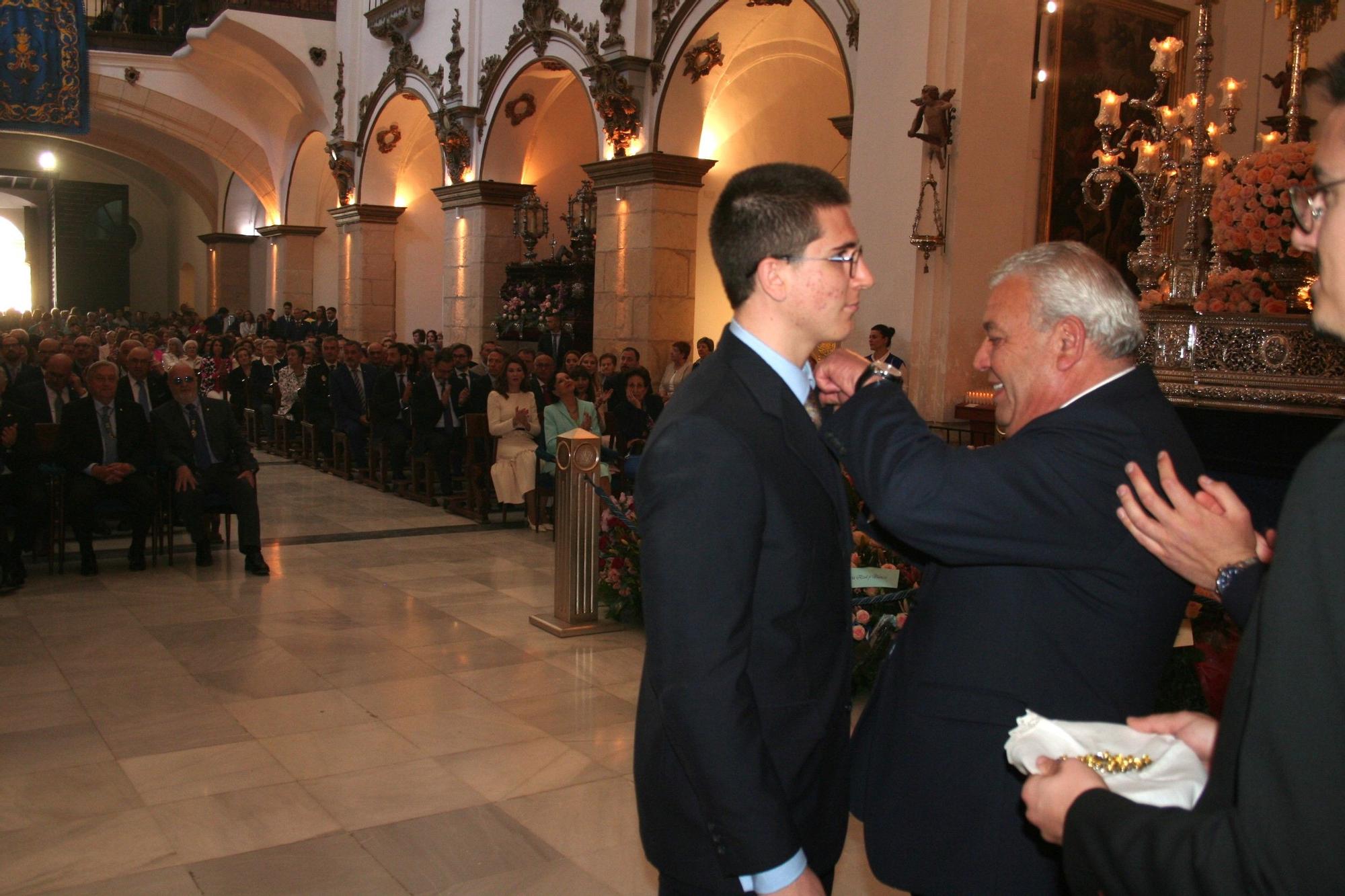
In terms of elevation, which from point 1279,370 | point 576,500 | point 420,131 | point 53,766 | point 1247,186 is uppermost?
point 420,131

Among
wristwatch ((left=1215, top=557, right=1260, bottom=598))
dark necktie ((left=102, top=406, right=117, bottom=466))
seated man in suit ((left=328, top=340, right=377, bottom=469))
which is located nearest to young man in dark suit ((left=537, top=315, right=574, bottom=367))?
seated man in suit ((left=328, top=340, right=377, bottom=469))

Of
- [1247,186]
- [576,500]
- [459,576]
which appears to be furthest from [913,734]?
[459,576]

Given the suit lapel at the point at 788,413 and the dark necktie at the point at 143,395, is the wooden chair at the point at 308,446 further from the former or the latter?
the suit lapel at the point at 788,413

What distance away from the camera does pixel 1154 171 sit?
4828mm

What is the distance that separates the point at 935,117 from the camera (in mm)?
8547

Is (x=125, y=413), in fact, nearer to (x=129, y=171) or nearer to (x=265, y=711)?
(x=265, y=711)

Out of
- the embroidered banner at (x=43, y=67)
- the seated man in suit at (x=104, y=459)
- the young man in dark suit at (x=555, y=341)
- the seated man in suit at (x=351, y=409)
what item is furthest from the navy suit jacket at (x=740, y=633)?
the embroidered banner at (x=43, y=67)

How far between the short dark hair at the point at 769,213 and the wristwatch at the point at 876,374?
0.23 meters

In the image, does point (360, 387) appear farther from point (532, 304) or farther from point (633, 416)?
point (633, 416)

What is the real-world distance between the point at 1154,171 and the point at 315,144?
19.7 metres

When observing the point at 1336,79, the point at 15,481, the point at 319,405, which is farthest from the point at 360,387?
the point at 1336,79

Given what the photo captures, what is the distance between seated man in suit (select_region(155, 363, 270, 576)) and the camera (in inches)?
286

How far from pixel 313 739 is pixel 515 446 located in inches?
187

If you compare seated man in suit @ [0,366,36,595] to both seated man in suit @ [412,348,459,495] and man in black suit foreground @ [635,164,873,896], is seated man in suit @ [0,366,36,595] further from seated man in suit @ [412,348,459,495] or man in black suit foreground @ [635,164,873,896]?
man in black suit foreground @ [635,164,873,896]
